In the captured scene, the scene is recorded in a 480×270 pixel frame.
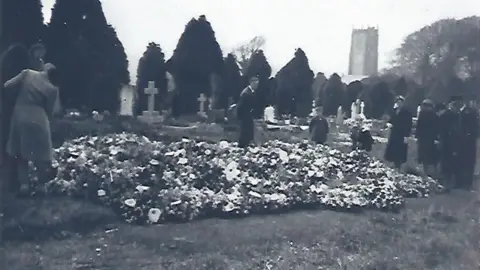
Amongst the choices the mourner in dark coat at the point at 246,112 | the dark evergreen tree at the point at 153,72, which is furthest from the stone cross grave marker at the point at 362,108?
the dark evergreen tree at the point at 153,72

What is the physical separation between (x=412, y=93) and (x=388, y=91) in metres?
0.15

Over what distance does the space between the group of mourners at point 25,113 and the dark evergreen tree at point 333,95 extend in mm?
1579

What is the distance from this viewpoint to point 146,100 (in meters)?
3.10

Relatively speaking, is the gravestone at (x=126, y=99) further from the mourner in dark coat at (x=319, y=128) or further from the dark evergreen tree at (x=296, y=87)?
the mourner in dark coat at (x=319, y=128)

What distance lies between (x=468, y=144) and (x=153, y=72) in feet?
7.12

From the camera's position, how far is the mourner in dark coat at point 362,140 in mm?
3539

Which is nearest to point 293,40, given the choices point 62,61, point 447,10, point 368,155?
point 368,155

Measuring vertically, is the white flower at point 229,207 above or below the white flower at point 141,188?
below

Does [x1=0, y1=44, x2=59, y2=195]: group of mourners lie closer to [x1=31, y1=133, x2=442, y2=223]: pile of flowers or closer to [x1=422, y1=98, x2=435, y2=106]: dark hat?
[x1=31, y1=133, x2=442, y2=223]: pile of flowers

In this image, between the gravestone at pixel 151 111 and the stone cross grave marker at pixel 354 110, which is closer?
the gravestone at pixel 151 111

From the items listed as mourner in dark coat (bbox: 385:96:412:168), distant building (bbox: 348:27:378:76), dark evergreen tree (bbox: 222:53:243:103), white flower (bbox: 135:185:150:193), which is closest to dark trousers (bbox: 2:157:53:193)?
white flower (bbox: 135:185:150:193)

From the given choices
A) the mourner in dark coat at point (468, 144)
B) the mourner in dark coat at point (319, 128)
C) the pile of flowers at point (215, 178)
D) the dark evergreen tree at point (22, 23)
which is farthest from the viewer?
the mourner in dark coat at point (468, 144)

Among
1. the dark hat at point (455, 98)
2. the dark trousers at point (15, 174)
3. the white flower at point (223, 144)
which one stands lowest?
the dark trousers at point (15, 174)

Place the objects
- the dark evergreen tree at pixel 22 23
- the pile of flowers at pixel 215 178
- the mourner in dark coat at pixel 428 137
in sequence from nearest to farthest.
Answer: the dark evergreen tree at pixel 22 23, the pile of flowers at pixel 215 178, the mourner in dark coat at pixel 428 137
